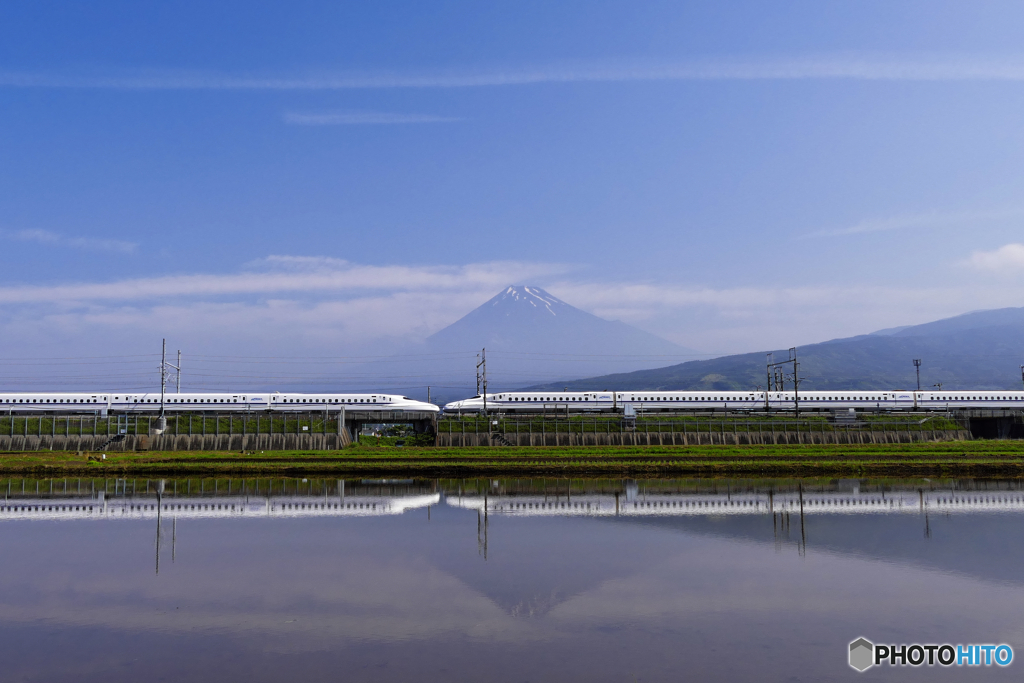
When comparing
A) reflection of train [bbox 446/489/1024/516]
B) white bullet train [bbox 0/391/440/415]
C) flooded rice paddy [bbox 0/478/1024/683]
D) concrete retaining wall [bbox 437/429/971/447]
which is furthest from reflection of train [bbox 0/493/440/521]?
white bullet train [bbox 0/391/440/415]

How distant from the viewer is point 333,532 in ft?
98.5

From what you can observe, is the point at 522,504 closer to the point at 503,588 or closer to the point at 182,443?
the point at 503,588

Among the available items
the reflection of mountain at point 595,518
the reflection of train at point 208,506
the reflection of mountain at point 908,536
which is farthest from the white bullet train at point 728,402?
the reflection of mountain at point 908,536

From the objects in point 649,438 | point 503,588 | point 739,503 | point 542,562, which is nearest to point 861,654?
point 503,588

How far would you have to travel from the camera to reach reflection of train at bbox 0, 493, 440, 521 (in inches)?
1377

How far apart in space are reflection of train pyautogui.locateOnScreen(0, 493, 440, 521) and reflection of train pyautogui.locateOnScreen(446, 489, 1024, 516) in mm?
3857

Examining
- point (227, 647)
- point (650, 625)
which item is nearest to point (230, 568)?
point (227, 647)

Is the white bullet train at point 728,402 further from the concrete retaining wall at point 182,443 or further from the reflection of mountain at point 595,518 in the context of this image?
the reflection of mountain at point 595,518

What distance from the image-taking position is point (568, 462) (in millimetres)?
57531

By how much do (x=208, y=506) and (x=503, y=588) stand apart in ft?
71.3

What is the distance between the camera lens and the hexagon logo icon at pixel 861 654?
50.9 ft

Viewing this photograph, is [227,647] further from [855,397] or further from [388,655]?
[855,397]

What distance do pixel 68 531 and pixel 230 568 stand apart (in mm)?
11269

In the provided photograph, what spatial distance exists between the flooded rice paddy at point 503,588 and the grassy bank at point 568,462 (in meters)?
15.0
